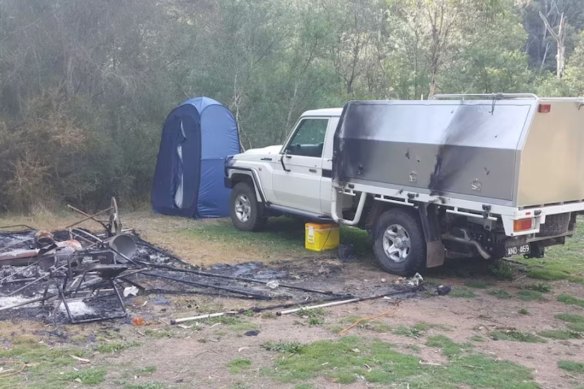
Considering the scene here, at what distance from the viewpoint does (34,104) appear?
1287cm

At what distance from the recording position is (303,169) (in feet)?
34.0

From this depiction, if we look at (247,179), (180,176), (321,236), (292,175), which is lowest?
(321,236)

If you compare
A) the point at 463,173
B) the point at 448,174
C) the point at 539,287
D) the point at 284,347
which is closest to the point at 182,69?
the point at 448,174

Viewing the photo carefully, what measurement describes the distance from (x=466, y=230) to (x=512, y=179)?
3.59 ft

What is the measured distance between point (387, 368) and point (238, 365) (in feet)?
3.88

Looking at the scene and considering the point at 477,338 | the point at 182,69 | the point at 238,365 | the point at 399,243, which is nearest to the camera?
the point at 238,365

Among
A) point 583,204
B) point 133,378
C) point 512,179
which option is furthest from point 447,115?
point 133,378

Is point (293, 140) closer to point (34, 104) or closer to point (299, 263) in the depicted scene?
point (299, 263)

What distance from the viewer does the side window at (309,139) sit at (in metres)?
10.2

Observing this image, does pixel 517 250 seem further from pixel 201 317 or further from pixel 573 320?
pixel 201 317

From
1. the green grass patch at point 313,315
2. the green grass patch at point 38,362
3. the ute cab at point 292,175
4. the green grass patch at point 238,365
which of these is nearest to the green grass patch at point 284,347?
the green grass patch at point 238,365

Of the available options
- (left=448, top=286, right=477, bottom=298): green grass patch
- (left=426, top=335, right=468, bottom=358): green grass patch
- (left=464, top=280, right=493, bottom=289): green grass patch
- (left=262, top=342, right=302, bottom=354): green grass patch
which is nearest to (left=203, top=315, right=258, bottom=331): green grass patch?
(left=262, top=342, right=302, bottom=354): green grass patch

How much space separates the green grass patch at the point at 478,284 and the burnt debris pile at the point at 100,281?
6.30ft

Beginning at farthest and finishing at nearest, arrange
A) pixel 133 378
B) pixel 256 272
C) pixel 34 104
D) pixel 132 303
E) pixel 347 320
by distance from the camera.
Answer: pixel 34 104 → pixel 256 272 → pixel 132 303 → pixel 347 320 → pixel 133 378
